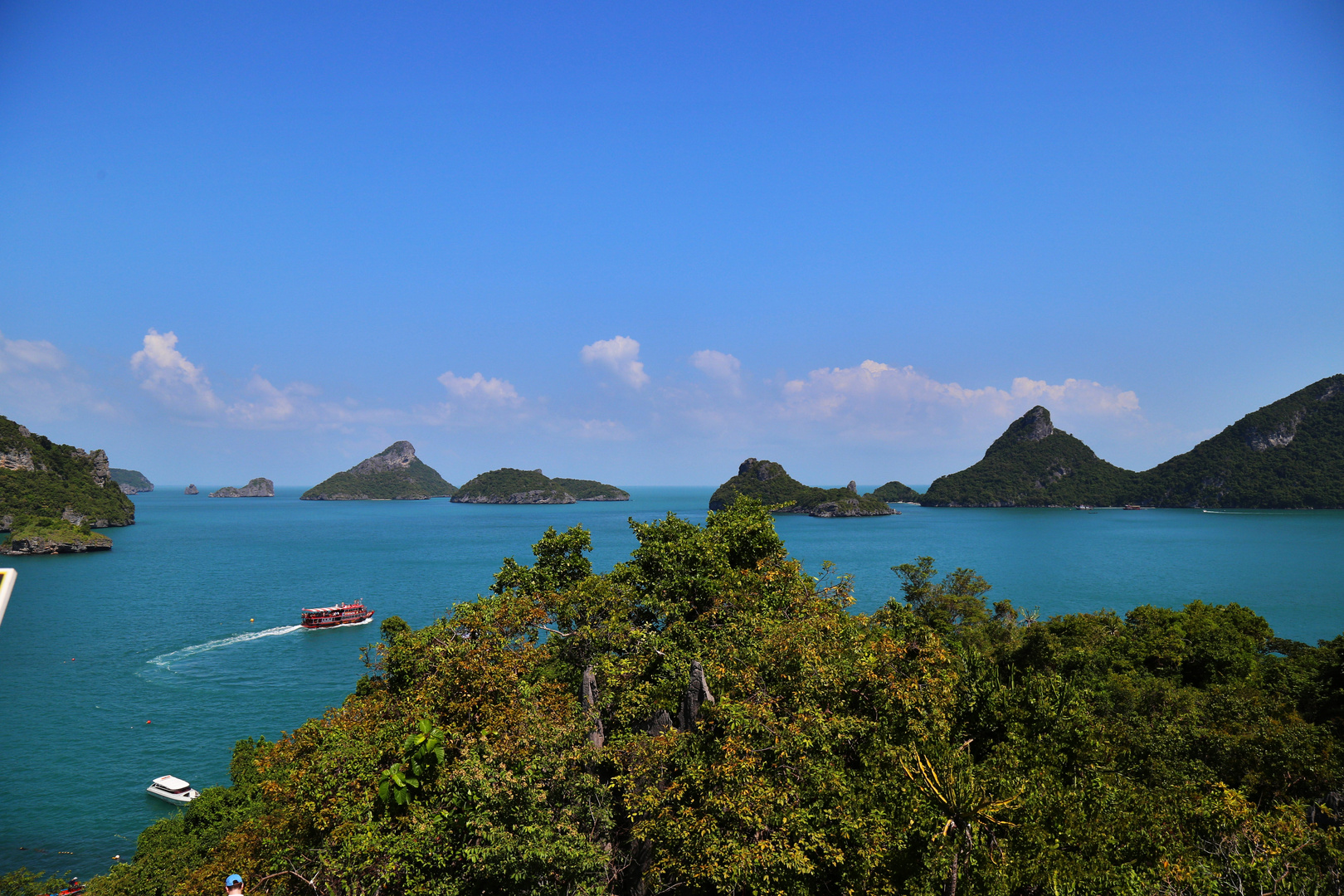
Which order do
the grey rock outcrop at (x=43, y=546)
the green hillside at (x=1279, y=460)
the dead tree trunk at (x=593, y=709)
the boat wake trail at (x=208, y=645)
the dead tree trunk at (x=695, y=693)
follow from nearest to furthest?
the dead tree trunk at (x=593, y=709)
the dead tree trunk at (x=695, y=693)
the boat wake trail at (x=208, y=645)
the grey rock outcrop at (x=43, y=546)
the green hillside at (x=1279, y=460)

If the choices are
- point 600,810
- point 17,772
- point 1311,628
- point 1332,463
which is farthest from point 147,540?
point 1332,463

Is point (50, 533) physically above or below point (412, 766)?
above

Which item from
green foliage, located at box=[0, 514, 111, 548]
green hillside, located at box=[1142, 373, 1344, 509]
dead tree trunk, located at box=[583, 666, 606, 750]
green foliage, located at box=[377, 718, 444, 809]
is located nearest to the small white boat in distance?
green foliage, located at box=[377, 718, 444, 809]

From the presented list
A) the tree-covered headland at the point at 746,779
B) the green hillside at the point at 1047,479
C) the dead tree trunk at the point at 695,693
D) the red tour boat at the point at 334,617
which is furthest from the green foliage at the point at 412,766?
the green hillside at the point at 1047,479

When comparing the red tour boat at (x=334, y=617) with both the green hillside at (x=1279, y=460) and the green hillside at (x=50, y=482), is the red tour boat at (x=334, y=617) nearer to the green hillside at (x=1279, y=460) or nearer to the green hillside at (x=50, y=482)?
the green hillside at (x=50, y=482)

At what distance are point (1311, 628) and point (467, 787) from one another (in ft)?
217

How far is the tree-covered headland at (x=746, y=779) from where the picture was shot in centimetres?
1099

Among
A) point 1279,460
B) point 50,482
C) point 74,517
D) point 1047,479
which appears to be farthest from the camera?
point 1047,479

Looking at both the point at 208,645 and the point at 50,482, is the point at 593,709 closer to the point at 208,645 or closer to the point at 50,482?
the point at 208,645

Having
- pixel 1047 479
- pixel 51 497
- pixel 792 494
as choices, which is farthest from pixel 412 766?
pixel 1047 479

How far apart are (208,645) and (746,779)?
49598 millimetres

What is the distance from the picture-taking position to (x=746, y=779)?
39.1 ft

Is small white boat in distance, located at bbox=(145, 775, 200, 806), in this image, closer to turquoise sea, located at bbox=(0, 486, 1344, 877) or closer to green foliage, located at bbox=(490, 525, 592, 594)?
turquoise sea, located at bbox=(0, 486, 1344, 877)

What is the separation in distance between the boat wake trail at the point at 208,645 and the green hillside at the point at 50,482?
76666 millimetres
